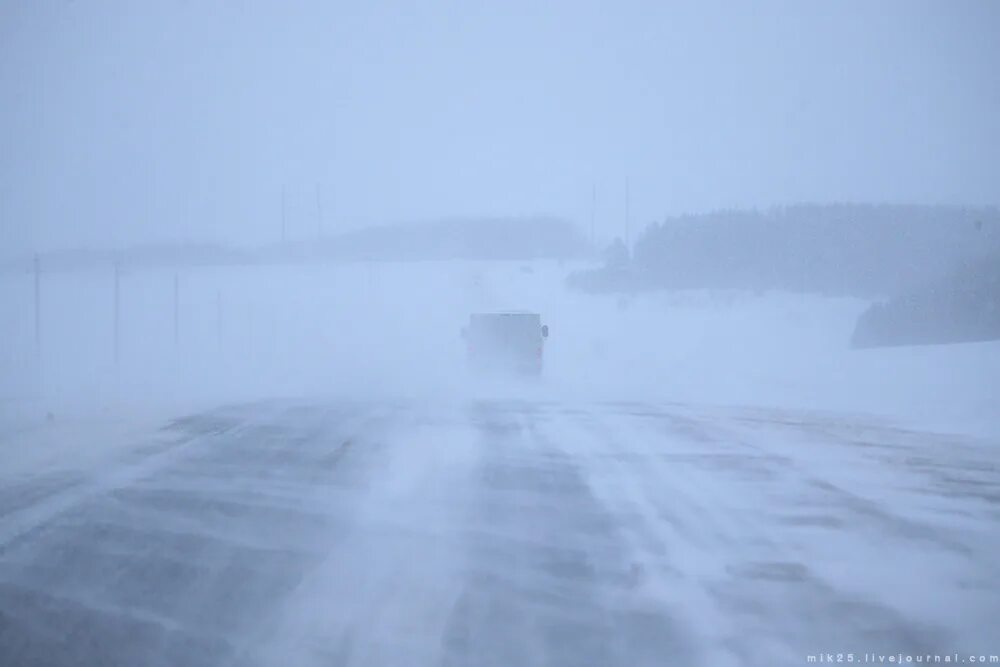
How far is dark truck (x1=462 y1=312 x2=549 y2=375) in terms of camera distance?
32031mm

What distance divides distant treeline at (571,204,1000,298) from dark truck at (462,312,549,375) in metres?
24.7

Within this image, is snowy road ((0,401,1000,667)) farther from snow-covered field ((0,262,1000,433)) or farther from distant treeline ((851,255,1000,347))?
distant treeline ((851,255,1000,347))

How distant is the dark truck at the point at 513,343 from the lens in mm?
32031

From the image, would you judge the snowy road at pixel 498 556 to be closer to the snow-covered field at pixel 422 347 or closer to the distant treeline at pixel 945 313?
the snow-covered field at pixel 422 347

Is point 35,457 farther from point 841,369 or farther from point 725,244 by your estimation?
point 725,244

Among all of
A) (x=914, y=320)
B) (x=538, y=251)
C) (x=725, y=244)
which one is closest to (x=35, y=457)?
(x=914, y=320)

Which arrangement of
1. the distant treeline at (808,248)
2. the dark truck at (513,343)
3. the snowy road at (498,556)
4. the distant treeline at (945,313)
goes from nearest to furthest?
the snowy road at (498,556), the dark truck at (513,343), the distant treeline at (945,313), the distant treeline at (808,248)

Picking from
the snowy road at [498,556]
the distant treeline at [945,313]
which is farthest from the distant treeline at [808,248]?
the snowy road at [498,556]

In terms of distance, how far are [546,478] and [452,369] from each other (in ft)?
94.1

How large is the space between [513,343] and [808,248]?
32299 millimetres

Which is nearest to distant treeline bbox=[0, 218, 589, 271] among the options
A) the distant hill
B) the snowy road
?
the distant hill

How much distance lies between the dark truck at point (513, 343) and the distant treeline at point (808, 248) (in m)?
24.7

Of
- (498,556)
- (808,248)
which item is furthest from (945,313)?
(498,556)

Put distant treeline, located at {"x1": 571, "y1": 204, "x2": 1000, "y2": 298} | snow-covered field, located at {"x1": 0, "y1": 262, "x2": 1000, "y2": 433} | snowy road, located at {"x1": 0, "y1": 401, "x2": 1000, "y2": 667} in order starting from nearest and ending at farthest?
snowy road, located at {"x1": 0, "y1": 401, "x2": 1000, "y2": 667}
snow-covered field, located at {"x1": 0, "y1": 262, "x2": 1000, "y2": 433}
distant treeline, located at {"x1": 571, "y1": 204, "x2": 1000, "y2": 298}
